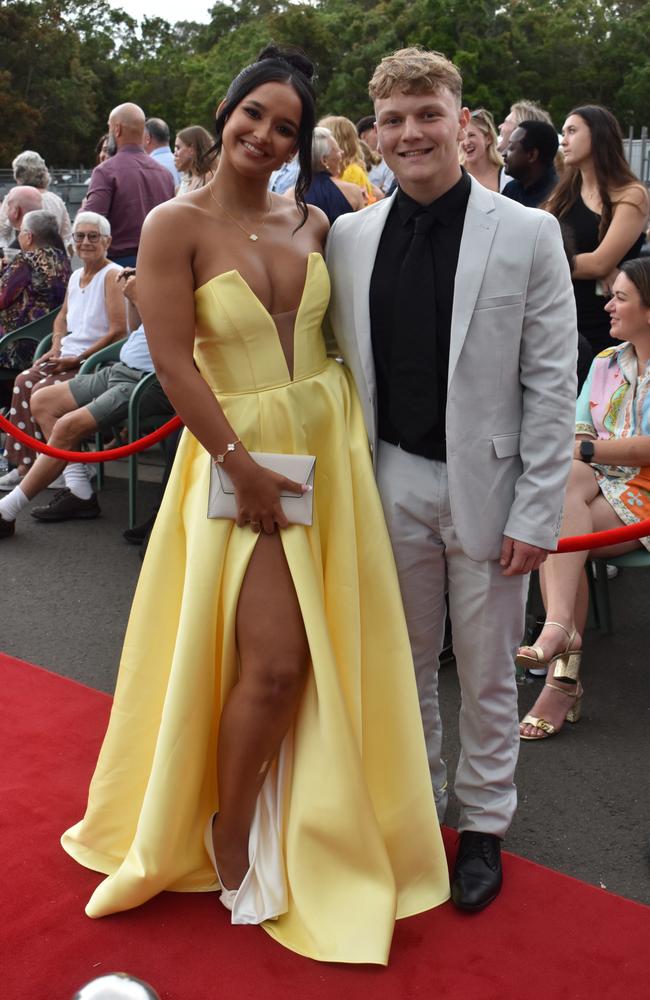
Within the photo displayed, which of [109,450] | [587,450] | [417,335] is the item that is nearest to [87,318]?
[109,450]

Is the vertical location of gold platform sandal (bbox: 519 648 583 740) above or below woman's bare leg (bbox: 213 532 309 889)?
below

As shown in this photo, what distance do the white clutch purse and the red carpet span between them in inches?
44.3

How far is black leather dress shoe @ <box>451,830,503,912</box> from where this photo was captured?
119 inches

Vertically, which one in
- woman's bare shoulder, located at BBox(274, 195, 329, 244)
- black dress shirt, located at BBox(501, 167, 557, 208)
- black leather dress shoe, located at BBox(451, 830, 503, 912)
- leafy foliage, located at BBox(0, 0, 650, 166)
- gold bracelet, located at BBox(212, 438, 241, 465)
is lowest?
black leather dress shoe, located at BBox(451, 830, 503, 912)

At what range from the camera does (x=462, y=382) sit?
281 centimetres

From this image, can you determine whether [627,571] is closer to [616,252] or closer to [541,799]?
[616,252]

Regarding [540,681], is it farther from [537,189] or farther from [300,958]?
[537,189]

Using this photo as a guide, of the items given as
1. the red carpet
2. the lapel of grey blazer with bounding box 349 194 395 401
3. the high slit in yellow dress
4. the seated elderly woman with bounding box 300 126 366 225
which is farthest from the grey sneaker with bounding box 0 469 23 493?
the lapel of grey blazer with bounding box 349 194 395 401

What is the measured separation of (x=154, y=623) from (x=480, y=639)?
93 cm

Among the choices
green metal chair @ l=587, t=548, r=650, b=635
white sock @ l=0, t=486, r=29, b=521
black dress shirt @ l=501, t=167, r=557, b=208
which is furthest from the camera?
white sock @ l=0, t=486, r=29, b=521

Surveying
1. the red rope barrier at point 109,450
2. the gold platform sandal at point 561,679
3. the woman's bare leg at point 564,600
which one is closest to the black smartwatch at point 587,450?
the woman's bare leg at point 564,600

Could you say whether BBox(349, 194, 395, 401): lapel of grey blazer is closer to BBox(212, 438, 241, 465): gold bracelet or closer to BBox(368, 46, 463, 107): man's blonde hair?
BBox(368, 46, 463, 107): man's blonde hair

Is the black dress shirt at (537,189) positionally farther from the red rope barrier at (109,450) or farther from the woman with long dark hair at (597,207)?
the red rope barrier at (109,450)

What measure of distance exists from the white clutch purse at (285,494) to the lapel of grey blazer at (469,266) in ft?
1.48
